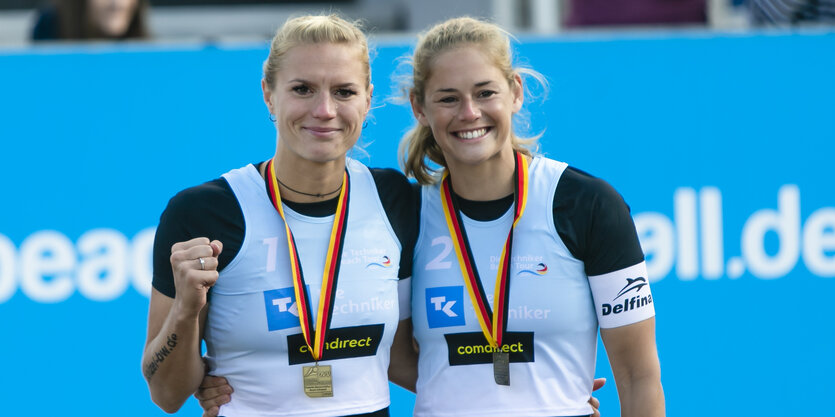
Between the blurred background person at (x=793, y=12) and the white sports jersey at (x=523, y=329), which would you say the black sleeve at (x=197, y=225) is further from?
the blurred background person at (x=793, y=12)

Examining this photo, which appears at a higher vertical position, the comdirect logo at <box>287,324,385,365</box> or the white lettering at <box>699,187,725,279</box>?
the white lettering at <box>699,187,725,279</box>

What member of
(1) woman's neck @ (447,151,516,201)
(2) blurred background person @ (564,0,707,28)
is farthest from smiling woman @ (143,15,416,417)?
(2) blurred background person @ (564,0,707,28)

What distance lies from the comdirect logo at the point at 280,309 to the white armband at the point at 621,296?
85 centimetres

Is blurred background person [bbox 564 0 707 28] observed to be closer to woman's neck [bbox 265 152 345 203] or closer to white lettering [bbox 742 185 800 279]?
white lettering [bbox 742 185 800 279]

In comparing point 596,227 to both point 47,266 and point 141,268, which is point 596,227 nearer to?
point 141,268

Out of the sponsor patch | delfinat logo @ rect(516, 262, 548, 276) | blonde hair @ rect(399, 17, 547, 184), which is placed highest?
blonde hair @ rect(399, 17, 547, 184)

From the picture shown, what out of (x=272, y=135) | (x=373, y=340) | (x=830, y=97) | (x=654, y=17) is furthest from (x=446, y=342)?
(x=654, y=17)

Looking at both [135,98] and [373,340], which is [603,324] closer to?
[373,340]

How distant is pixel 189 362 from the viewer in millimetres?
2561

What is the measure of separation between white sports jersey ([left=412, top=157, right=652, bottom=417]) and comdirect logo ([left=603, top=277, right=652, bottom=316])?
0.04 m

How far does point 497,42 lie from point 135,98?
2.16m

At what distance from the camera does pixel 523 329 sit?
8.64 ft

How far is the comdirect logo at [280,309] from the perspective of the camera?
258 centimetres

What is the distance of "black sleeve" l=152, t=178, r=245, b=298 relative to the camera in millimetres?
2545
